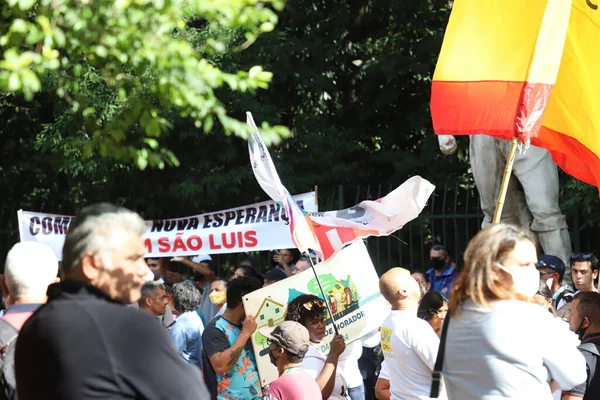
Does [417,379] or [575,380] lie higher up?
[575,380]

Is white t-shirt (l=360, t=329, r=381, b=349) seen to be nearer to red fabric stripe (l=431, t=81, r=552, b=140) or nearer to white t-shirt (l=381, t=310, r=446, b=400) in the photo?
red fabric stripe (l=431, t=81, r=552, b=140)

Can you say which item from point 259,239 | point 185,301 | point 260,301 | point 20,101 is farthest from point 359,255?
point 20,101

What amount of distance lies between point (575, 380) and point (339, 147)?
1146 cm

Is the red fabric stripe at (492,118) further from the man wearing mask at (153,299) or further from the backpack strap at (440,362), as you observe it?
the backpack strap at (440,362)

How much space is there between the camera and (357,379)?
7578 millimetres

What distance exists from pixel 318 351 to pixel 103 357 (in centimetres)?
373

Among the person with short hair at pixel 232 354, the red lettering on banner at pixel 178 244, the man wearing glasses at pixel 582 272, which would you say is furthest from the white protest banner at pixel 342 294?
the red lettering on banner at pixel 178 244

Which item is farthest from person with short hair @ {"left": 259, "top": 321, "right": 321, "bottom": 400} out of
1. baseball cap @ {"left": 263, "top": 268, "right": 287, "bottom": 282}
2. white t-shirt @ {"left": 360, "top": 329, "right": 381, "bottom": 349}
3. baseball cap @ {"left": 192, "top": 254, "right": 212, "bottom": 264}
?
baseball cap @ {"left": 192, "top": 254, "right": 212, "bottom": 264}

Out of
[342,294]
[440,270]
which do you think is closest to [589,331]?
[342,294]

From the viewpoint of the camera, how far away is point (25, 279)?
4.50 meters

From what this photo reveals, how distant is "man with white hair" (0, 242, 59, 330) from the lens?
4492 millimetres

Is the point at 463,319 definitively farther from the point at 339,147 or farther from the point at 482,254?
the point at 339,147

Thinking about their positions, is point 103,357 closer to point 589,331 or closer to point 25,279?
point 25,279

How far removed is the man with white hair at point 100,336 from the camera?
2934 mm
